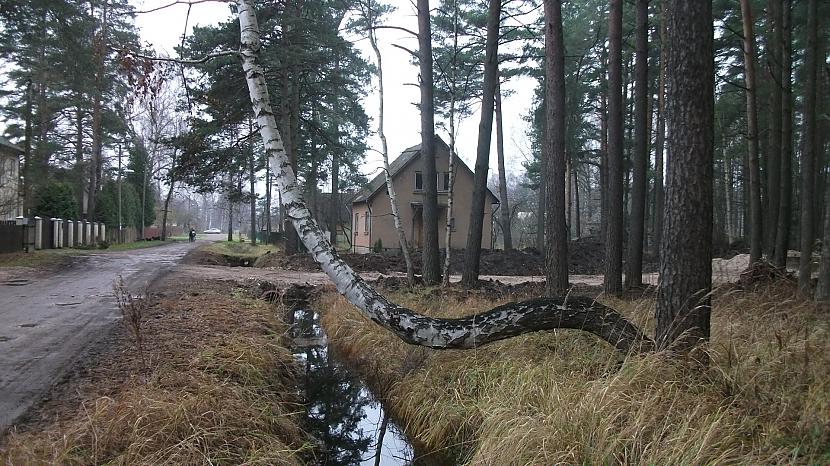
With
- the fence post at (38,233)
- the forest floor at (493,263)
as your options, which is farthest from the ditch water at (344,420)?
the fence post at (38,233)

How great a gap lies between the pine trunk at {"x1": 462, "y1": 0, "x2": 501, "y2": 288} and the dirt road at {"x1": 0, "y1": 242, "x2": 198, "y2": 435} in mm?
7024

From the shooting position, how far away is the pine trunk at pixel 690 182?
4.53 m

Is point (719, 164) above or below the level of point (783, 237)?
above

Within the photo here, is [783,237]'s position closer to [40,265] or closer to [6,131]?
[40,265]

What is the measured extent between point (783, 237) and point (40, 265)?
19948mm

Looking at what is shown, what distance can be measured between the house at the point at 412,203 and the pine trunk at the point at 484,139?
17427 millimetres

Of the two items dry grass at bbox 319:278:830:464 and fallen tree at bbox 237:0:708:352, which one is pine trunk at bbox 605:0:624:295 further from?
fallen tree at bbox 237:0:708:352

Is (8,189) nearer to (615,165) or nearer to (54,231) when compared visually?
(54,231)

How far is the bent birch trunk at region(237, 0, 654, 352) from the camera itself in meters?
4.89

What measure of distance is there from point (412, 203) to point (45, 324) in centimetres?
2373

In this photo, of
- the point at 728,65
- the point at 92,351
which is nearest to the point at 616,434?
the point at 92,351

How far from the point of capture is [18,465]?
10.9 ft

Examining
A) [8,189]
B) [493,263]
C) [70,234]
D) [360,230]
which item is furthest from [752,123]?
[70,234]

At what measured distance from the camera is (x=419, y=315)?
545 centimetres
